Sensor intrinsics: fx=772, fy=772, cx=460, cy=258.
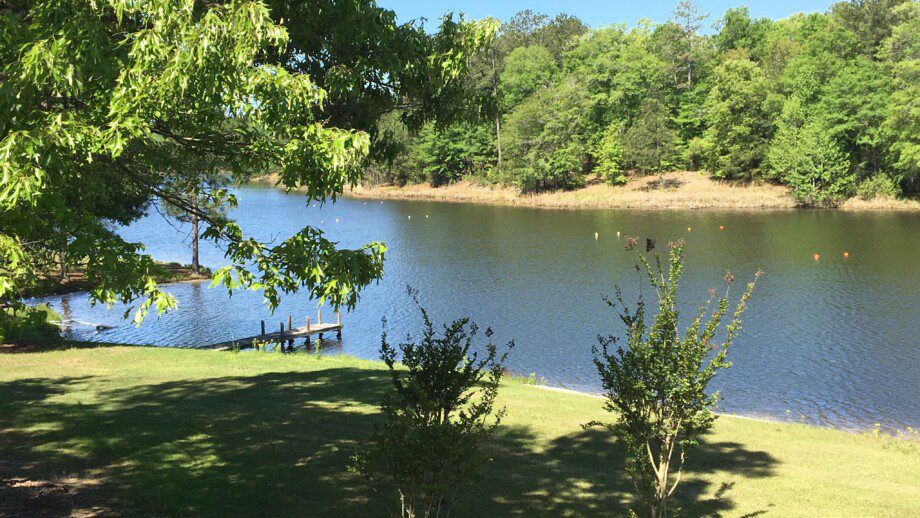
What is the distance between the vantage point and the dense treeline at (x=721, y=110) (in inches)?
2591

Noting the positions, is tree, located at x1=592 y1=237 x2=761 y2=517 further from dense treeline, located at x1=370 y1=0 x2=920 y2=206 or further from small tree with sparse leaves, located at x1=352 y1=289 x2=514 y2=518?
dense treeline, located at x1=370 y1=0 x2=920 y2=206

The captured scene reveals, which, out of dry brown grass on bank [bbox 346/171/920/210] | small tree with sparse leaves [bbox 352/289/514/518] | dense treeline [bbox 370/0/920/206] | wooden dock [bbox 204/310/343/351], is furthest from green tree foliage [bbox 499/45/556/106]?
small tree with sparse leaves [bbox 352/289/514/518]

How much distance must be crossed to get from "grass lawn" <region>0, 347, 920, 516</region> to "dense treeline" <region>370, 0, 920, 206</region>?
4644 cm

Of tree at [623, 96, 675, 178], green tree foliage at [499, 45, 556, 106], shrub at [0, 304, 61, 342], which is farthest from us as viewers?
green tree foliage at [499, 45, 556, 106]

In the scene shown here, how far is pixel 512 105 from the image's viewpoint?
10031 cm

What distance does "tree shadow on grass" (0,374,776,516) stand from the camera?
8.38 meters

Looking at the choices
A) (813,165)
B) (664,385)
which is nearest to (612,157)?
(813,165)

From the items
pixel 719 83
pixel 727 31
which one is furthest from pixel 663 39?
pixel 719 83

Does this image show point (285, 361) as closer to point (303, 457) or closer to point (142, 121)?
point (303, 457)

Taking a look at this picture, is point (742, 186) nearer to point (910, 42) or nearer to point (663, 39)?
point (910, 42)

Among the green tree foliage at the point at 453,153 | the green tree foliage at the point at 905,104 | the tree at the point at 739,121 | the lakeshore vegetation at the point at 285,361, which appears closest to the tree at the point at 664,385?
the lakeshore vegetation at the point at 285,361

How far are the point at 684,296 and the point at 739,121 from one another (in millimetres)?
47513

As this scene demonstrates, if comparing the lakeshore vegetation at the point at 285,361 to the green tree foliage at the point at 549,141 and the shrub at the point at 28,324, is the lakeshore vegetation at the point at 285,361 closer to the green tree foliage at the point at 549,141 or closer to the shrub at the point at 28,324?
the shrub at the point at 28,324

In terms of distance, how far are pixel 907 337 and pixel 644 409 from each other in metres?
23.2
